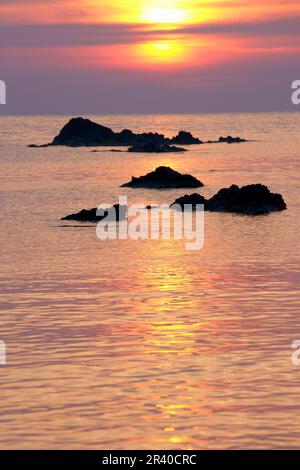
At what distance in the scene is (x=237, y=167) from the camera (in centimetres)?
12938

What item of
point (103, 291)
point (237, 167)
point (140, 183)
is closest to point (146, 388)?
point (103, 291)

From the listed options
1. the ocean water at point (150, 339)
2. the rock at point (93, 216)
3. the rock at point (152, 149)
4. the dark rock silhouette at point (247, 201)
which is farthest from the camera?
the rock at point (152, 149)

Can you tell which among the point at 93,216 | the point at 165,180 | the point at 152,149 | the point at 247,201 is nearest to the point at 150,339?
the point at 93,216

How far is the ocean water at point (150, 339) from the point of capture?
19875mm

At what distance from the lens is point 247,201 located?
222 feet

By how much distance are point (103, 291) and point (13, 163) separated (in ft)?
362

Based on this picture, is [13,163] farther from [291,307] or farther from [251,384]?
[251,384]

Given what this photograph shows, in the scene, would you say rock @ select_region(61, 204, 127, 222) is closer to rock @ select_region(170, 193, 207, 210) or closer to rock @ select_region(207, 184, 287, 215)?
rock @ select_region(207, 184, 287, 215)

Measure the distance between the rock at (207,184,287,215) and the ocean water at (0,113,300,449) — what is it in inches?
219

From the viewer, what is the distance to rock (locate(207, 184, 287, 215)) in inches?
2643

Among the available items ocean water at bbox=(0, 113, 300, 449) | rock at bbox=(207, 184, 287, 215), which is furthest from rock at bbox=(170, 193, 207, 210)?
ocean water at bbox=(0, 113, 300, 449)

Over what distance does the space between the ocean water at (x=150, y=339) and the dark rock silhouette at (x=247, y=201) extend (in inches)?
219

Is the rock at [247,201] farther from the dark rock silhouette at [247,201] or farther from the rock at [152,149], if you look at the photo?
the rock at [152,149]

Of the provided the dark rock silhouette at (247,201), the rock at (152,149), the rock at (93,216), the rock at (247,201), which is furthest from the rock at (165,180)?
the rock at (152,149)
